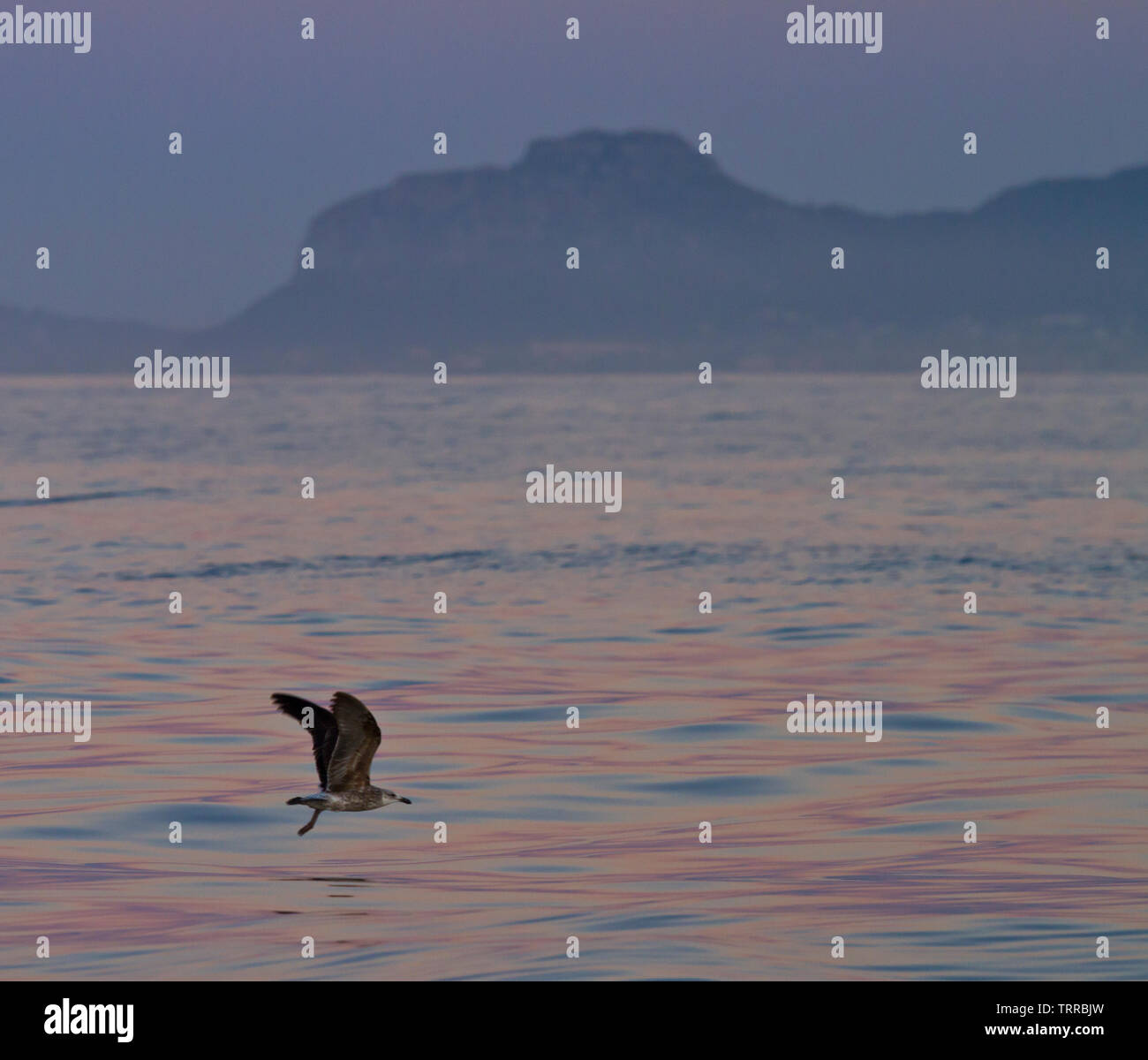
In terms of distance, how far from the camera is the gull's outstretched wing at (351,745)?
39.5 feet

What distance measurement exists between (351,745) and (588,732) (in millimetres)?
6461

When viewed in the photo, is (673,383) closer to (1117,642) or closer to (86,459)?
(86,459)

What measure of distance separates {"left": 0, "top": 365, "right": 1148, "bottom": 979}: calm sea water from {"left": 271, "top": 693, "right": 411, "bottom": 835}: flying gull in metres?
0.67

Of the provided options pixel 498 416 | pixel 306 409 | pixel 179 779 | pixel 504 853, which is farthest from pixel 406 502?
pixel 306 409

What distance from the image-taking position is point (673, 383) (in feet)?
456

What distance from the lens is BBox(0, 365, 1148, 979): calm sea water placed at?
1207 cm

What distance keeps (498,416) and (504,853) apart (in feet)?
225
